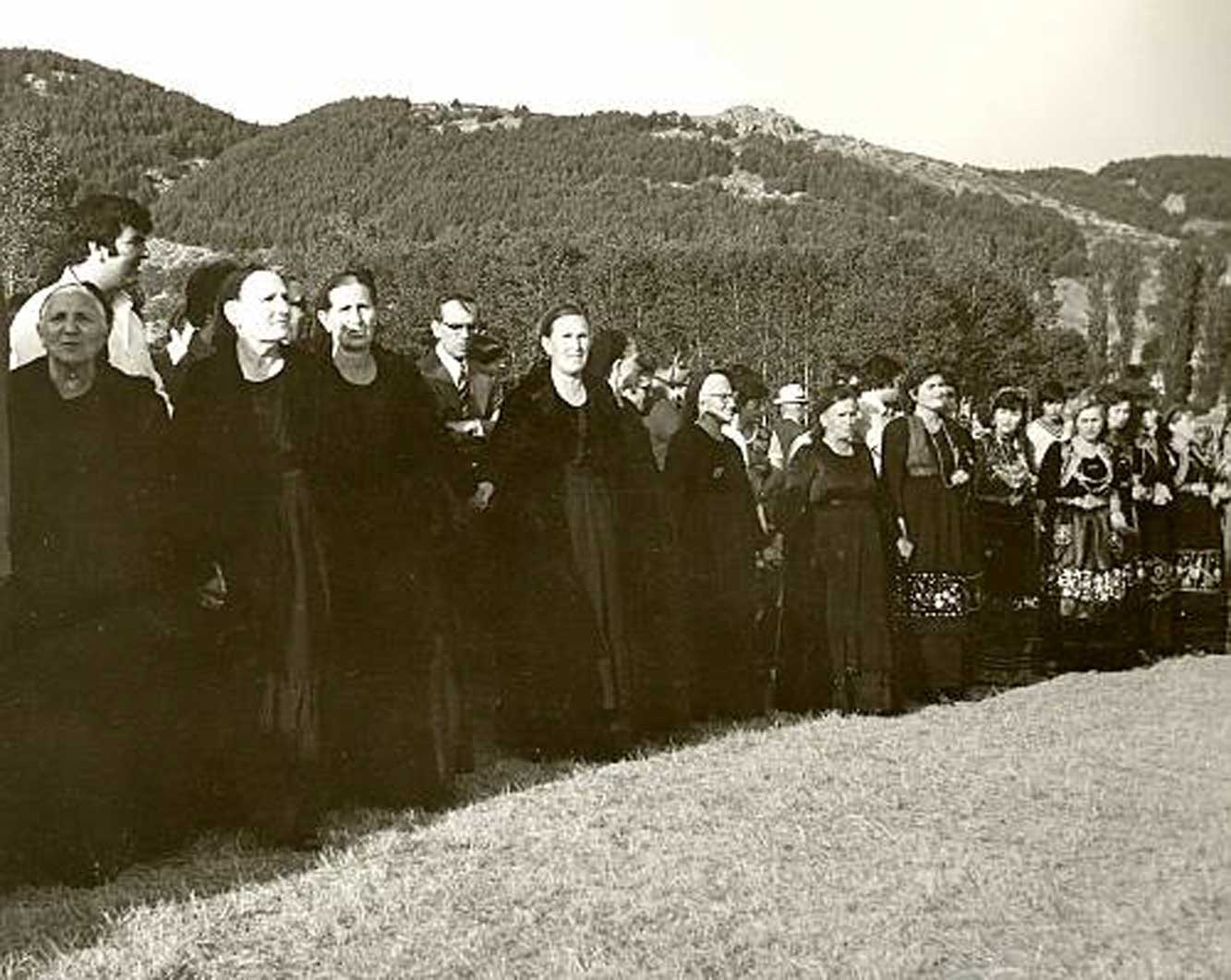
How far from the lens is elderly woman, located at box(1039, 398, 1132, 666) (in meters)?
7.63

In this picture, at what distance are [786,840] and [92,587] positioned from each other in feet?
6.03

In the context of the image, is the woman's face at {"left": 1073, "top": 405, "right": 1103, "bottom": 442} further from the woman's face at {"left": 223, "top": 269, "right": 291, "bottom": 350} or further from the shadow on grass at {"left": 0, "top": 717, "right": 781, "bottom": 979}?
the woman's face at {"left": 223, "top": 269, "right": 291, "bottom": 350}

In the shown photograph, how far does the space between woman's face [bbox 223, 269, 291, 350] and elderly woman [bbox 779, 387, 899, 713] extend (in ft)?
8.80

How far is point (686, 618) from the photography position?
6.35m

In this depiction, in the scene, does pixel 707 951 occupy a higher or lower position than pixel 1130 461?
lower

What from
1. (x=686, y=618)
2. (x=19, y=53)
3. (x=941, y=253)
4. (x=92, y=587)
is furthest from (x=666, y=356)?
(x=941, y=253)

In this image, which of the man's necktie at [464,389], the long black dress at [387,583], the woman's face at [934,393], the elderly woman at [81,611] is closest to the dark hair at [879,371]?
the woman's face at [934,393]

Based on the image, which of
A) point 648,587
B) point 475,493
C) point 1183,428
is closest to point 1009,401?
point 1183,428

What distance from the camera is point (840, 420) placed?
21.4ft

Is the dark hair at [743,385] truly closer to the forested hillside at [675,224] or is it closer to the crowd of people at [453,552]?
the crowd of people at [453,552]

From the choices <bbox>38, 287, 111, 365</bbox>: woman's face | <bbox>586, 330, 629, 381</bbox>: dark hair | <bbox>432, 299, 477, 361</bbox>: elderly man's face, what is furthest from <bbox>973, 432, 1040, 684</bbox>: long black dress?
<bbox>38, 287, 111, 365</bbox>: woman's face

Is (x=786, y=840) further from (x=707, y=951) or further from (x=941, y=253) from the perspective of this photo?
(x=941, y=253)

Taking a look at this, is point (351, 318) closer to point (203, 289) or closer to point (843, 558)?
point (203, 289)

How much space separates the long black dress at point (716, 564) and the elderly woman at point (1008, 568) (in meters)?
1.80
